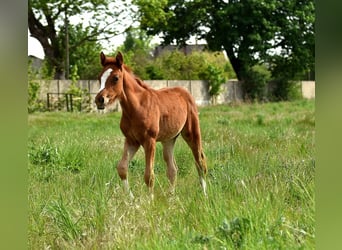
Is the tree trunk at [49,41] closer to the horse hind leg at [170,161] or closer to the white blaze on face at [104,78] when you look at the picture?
the white blaze on face at [104,78]

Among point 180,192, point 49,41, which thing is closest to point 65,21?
point 49,41

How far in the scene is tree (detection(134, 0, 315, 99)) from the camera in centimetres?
155

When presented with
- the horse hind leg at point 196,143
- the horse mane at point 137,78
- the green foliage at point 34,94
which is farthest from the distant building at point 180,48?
the green foliage at point 34,94

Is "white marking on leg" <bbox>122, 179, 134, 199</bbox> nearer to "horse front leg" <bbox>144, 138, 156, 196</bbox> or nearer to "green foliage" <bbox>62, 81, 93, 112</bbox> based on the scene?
"horse front leg" <bbox>144, 138, 156, 196</bbox>

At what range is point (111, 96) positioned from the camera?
4.90 feet

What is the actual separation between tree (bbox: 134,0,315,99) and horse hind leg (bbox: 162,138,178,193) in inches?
14.2

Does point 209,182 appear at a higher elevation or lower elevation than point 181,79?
lower

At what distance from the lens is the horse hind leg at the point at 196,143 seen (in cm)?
162

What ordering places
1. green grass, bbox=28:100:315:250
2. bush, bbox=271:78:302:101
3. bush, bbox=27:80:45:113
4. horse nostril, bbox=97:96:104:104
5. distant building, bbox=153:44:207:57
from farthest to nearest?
bush, bbox=27:80:45:113, bush, bbox=271:78:302:101, distant building, bbox=153:44:207:57, horse nostril, bbox=97:96:104:104, green grass, bbox=28:100:315:250

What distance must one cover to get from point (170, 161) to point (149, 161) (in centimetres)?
10

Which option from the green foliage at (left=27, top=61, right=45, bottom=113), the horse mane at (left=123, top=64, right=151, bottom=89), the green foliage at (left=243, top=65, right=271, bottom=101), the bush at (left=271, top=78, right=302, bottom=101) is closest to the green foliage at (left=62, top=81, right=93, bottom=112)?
the green foliage at (left=27, top=61, right=45, bottom=113)

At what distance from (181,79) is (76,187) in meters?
0.58

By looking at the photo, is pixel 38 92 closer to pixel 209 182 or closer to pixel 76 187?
pixel 76 187
